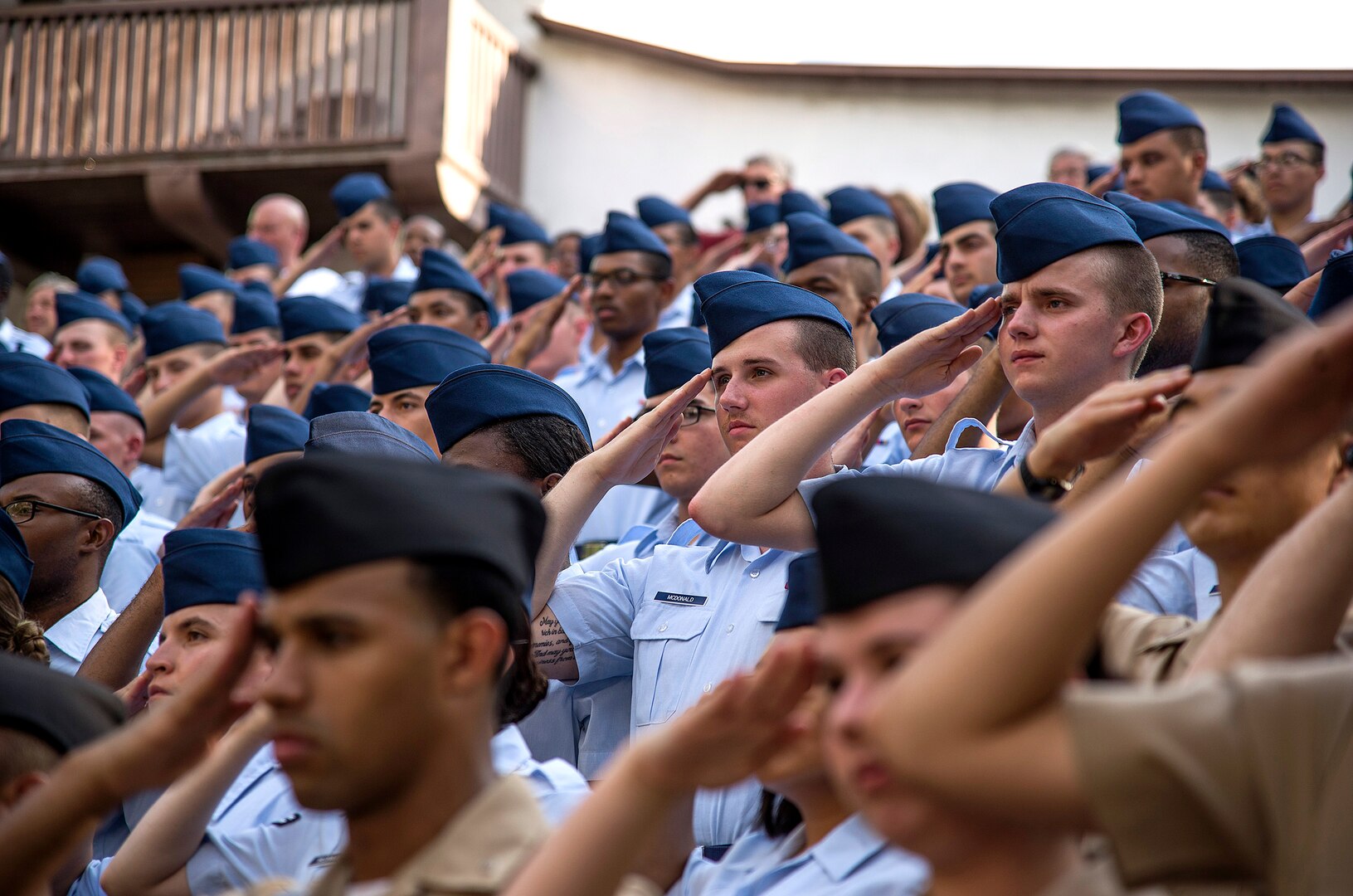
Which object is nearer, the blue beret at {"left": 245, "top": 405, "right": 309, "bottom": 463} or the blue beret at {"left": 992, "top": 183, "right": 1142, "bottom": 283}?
the blue beret at {"left": 992, "top": 183, "right": 1142, "bottom": 283}

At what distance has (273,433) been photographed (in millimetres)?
5117

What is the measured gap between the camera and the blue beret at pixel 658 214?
8023 millimetres

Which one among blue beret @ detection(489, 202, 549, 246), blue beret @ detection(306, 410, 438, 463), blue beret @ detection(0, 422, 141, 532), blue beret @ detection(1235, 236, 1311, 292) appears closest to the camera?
blue beret @ detection(306, 410, 438, 463)

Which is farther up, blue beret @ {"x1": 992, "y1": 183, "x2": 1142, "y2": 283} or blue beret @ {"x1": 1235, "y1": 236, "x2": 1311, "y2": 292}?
blue beret @ {"x1": 992, "y1": 183, "x2": 1142, "y2": 283}

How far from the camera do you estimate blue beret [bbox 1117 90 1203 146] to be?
20.3 feet

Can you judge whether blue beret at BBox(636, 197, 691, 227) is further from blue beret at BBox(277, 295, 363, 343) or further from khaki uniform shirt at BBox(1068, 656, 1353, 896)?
khaki uniform shirt at BBox(1068, 656, 1353, 896)

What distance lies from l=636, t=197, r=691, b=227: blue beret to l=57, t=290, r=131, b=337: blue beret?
8.55ft

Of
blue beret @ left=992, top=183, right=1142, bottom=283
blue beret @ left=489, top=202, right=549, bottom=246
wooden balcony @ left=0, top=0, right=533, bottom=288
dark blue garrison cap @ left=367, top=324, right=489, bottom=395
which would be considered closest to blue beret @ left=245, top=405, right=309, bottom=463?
dark blue garrison cap @ left=367, top=324, right=489, bottom=395

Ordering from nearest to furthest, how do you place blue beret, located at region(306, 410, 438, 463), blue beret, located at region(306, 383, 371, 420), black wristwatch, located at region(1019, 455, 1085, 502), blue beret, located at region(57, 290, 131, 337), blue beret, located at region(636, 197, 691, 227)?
black wristwatch, located at region(1019, 455, 1085, 502) → blue beret, located at region(306, 410, 438, 463) → blue beret, located at region(306, 383, 371, 420) → blue beret, located at region(57, 290, 131, 337) → blue beret, located at region(636, 197, 691, 227)

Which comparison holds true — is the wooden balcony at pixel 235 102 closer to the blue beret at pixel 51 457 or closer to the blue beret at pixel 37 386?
the blue beret at pixel 37 386

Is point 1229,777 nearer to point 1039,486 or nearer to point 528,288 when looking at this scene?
point 1039,486

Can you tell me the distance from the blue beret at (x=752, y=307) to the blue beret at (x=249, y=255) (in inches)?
221

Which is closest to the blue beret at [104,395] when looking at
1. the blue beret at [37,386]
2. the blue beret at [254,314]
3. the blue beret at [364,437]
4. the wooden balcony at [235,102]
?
the blue beret at [37,386]

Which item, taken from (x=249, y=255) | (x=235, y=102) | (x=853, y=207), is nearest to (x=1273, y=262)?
(x=853, y=207)
